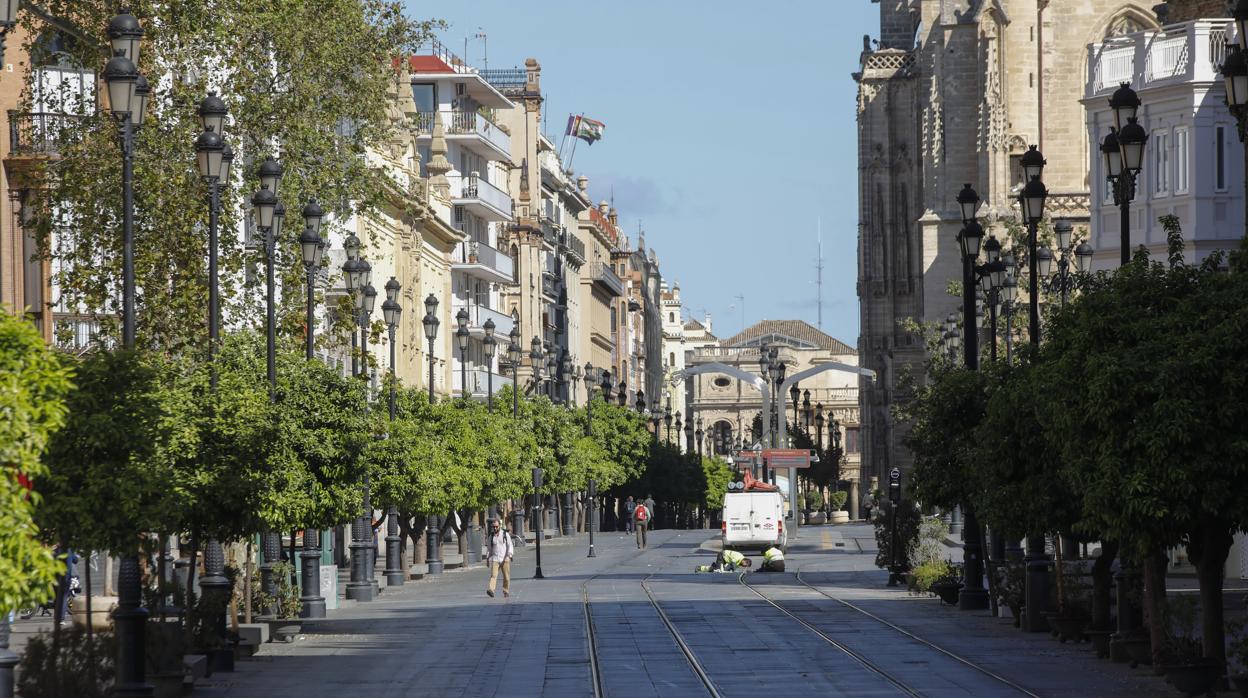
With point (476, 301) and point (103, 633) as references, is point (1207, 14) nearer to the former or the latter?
point (103, 633)

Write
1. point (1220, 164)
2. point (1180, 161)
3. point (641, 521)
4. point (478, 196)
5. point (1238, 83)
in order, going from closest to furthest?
point (1238, 83) < point (1220, 164) < point (1180, 161) < point (641, 521) < point (478, 196)

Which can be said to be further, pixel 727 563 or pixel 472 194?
pixel 472 194

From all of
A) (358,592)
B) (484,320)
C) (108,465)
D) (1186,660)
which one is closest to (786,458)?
(484,320)

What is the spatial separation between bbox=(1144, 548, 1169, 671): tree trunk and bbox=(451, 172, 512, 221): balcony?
6832 centimetres

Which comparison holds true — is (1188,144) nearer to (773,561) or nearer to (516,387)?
(773,561)

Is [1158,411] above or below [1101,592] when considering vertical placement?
above

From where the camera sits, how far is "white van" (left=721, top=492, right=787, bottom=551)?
58250mm

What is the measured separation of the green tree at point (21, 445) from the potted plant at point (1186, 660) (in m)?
10.4

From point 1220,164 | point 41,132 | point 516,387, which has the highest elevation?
point 41,132

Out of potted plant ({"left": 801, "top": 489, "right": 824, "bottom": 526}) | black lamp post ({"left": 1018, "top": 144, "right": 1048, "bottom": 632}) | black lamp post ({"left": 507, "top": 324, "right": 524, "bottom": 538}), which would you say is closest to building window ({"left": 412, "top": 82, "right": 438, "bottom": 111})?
black lamp post ({"left": 507, "top": 324, "right": 524, "bottom": 538})

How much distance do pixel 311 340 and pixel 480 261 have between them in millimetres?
58884

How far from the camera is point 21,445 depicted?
12.2 meters

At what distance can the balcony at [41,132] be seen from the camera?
34.3 metres

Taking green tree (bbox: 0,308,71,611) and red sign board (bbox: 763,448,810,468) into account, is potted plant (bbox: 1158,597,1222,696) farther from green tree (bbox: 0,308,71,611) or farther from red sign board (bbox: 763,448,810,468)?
red sign board (bbox: 763,448,810,468)
